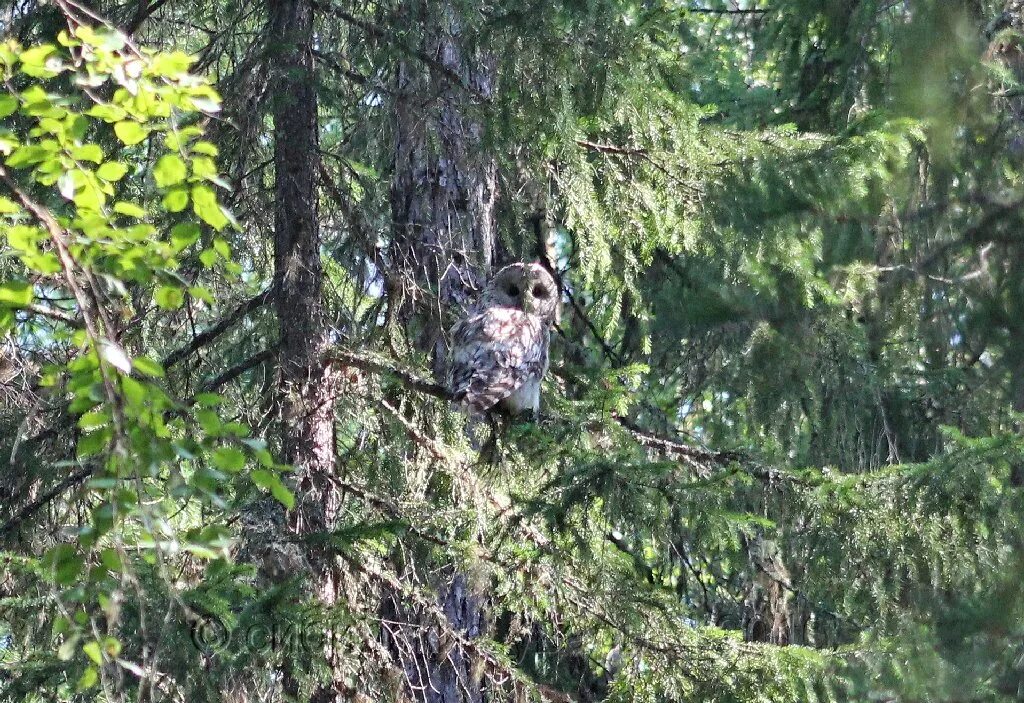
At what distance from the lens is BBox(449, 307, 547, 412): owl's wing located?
527 cm

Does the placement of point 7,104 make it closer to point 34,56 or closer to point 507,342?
point 34,56

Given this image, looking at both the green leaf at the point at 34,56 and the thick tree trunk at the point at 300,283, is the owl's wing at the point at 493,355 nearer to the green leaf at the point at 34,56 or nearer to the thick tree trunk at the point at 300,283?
the thick tree trunk at the point at 300,283

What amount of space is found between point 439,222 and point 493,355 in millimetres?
1256

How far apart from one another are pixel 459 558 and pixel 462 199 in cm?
241

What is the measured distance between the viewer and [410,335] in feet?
19.2

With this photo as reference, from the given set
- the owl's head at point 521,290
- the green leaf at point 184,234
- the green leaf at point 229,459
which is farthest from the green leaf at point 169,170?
the owl's head at point 521,290

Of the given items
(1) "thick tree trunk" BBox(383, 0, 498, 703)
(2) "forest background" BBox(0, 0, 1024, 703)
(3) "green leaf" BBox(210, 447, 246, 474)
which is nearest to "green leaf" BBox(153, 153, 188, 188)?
(2) "forest background" BBox(0, 0, 1024, 703)

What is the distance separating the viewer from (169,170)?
3104 millimetres

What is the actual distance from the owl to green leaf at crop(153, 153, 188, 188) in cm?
218

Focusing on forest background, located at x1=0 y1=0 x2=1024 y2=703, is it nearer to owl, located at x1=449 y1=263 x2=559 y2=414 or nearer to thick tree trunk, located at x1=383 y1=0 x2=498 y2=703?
thick tree trunk, located at x1=383 y1=0 x2=498 y2=703

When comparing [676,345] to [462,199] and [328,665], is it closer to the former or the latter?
[462,199]

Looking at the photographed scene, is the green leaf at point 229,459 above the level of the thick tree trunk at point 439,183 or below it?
below

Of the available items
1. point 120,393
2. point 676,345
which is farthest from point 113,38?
point 676,345

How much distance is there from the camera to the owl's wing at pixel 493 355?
5.27 meters
